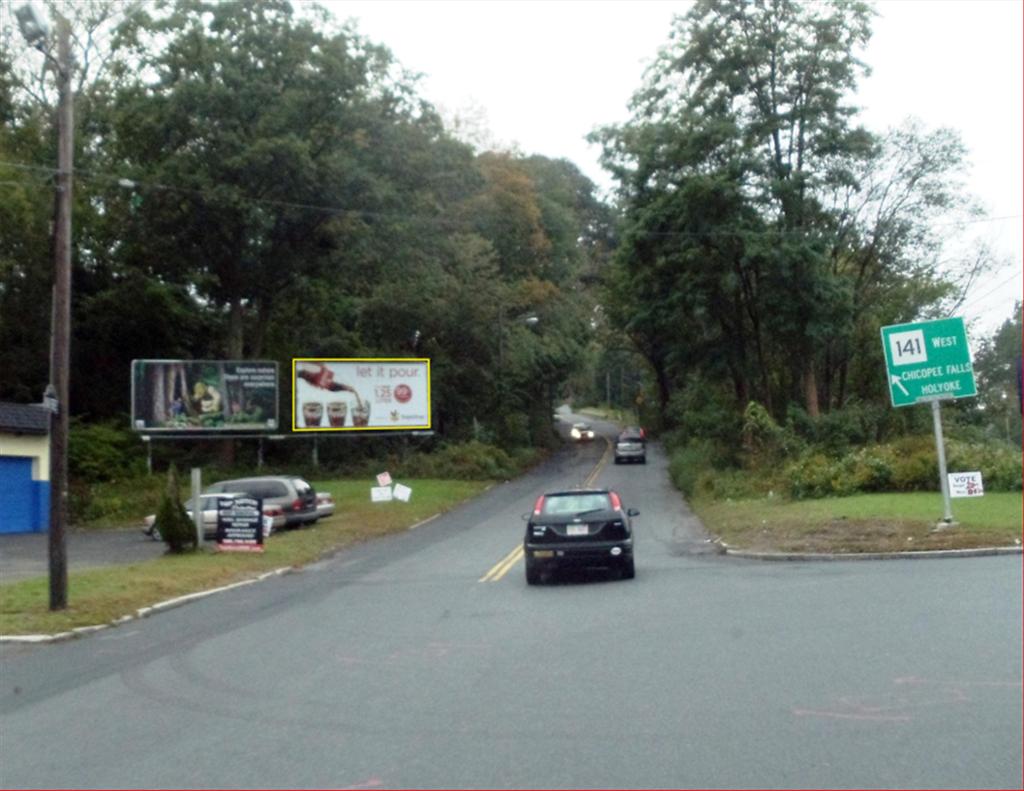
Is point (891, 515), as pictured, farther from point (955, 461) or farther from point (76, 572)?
point (76, 572)

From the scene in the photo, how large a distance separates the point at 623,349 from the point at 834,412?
43210mm

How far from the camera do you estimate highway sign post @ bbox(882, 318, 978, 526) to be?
963 inches

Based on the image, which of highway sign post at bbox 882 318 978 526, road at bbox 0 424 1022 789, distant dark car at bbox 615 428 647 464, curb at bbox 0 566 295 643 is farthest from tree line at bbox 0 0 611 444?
road at bbox 0 424 1022 789

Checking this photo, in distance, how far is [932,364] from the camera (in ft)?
81.0

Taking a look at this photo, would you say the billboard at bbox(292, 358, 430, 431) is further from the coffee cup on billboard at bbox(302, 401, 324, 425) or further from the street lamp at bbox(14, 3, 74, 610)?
the street lamp at bbox(14, 3, 74, 610)

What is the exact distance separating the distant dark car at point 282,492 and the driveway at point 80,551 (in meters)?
2.62

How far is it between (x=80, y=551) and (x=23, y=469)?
353 inches

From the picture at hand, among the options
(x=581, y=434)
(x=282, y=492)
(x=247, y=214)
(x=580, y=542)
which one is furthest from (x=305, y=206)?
(x=581, y=434)

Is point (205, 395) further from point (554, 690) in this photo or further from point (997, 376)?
point (554, 690)

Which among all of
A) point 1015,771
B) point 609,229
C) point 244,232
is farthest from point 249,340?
point 1015,771

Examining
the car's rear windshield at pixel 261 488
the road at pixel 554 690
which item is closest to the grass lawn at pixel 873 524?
the road at pixel 554 690

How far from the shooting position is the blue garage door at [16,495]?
37688 mm

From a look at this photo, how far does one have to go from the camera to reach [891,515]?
26844mm

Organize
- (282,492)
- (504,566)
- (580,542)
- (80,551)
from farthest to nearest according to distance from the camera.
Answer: (282,492) < (80,551) < (504,566) < (580,542)
